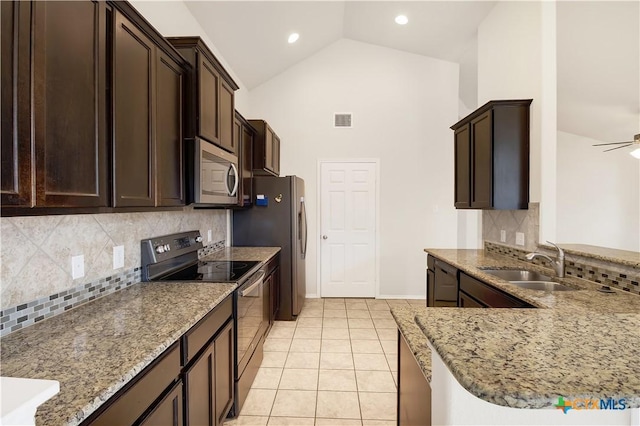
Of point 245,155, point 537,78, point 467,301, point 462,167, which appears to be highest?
point 537,78

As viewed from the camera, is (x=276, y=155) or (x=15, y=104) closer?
(x=15, y=104)

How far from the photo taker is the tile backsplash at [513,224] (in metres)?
2.69

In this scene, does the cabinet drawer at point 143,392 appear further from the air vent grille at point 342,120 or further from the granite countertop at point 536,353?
the air vent grille at point 342,120

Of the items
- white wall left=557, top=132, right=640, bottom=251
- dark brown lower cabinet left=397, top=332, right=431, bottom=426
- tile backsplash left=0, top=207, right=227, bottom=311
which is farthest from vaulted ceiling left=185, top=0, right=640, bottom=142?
dark brown lower cabinet left=397, top=332, right=431, bottom=426

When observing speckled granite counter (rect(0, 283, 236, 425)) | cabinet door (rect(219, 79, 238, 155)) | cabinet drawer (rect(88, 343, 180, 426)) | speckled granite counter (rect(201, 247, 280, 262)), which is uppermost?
cabinet door (rect(219, 79, 238, 155))

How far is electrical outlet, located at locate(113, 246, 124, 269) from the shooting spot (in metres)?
1.78

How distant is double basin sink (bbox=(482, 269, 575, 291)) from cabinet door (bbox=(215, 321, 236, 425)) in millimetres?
1932

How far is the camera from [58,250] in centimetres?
141

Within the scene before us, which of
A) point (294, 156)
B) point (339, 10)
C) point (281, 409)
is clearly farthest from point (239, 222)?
point (339, 10)

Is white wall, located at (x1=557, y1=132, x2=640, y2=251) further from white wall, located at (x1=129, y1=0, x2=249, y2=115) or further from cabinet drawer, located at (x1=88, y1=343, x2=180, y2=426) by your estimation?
cabinet drawer, located at (x1=88, y1=343, x2=180, y2=426)

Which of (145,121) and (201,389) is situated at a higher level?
(145,121)

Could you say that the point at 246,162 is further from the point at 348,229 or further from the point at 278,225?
the point at 348,229

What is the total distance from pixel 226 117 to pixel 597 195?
6297 mm

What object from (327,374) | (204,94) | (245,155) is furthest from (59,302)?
(245,155)
